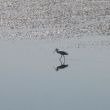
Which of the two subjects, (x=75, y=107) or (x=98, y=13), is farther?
(x=98, y=13)

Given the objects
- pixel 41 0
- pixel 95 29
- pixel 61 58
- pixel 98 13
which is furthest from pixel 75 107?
pixel 41 0

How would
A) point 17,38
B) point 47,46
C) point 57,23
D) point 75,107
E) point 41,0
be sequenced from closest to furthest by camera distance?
1. point 75,107
2. point 47,46
3. point 17,38
4. point 57,23
5. point 41,0

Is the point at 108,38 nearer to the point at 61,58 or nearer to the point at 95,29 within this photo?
the point at 95,29

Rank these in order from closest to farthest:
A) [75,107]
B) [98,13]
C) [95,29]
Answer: [75,107] → [95,29] → [98,13]

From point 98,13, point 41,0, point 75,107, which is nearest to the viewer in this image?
point 75,107

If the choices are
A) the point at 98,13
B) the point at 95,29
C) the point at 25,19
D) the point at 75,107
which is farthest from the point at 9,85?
the point at 98,13

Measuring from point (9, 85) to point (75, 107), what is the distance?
83.3 inches

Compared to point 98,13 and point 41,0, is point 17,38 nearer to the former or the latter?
point 98,13

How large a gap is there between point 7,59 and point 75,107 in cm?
441

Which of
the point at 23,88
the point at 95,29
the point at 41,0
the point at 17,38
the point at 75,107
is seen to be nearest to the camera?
the point at 75,107

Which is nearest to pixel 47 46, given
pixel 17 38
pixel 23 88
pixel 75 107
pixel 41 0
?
pixel 17 38

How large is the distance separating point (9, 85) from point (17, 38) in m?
5.42

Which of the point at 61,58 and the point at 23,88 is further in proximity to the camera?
the point at 61,58

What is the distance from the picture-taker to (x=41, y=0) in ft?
96.1
